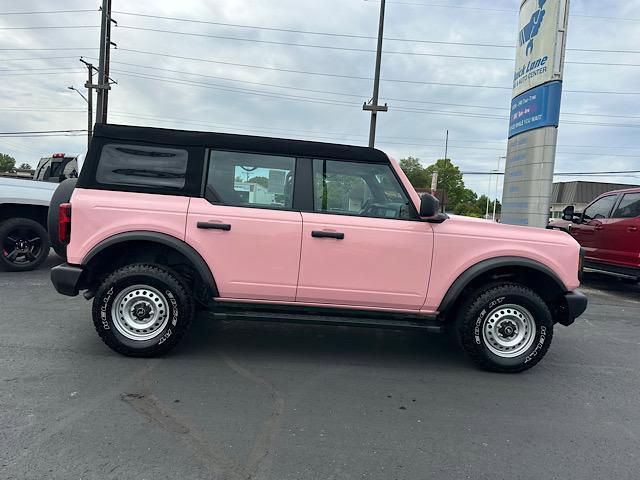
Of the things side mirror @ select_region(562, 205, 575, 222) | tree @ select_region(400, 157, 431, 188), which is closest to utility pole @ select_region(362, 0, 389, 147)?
side mirror @ select_region(562, 205, 575, 222)

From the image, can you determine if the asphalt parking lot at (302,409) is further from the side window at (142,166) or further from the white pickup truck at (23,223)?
the white pickup truck at (23,223)

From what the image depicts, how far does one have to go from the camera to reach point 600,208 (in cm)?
884

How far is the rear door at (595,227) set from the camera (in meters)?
8.34

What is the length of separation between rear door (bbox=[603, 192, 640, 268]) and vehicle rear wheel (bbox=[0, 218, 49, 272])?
9936 mm

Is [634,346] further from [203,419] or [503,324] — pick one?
[203,419]

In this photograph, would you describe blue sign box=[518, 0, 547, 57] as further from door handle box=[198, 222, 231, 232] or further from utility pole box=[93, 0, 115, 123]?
utility pole box=[93, 0, 115, 123]

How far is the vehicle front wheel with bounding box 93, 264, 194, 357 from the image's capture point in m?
3.74

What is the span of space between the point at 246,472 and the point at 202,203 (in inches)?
87.4

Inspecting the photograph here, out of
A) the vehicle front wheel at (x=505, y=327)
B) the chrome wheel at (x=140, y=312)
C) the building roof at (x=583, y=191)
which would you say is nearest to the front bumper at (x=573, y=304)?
the vehicle front wheel at (x=505, y=327)

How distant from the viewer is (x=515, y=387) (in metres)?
3.67

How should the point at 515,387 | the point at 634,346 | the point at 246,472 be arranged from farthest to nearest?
the point at 634,346, the point at 515,387, the point at 246,472

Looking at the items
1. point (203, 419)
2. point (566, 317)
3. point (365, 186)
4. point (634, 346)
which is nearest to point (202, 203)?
point (365, 186)

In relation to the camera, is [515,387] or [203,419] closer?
[203,419]

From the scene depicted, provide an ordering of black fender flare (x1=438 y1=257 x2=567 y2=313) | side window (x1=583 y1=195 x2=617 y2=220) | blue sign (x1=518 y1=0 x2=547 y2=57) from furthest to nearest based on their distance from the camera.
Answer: blue sign (x1=518 y1=0 x2=547 y2=57) → side window (x1=583 y1=195 x2=617 y2=220) → black fender flare (x1=438 y1=257 x2=567 y2=313)
